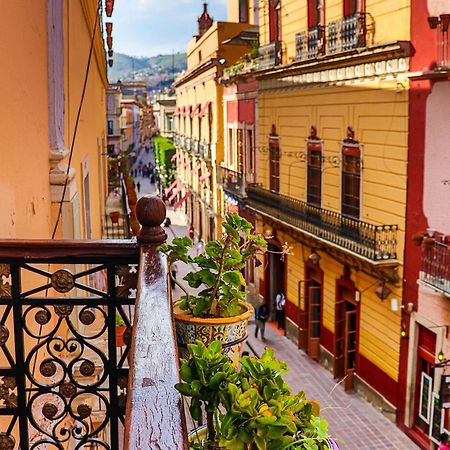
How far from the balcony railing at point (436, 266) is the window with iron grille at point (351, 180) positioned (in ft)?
8.69

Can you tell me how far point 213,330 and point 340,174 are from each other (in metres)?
11.2

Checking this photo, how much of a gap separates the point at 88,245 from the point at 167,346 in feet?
3.14

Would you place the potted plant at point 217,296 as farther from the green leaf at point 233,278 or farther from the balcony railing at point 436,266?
the balcony railing at point 436,266

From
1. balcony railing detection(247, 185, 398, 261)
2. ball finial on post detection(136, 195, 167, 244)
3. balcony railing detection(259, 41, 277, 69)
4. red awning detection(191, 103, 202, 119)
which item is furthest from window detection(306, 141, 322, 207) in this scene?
red awning detection(191, 103, 202, 119)

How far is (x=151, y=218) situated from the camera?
2518 millimetres

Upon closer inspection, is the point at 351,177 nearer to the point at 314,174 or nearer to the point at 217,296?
the point at 314,174

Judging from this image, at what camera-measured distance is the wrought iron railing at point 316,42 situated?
1452 cm

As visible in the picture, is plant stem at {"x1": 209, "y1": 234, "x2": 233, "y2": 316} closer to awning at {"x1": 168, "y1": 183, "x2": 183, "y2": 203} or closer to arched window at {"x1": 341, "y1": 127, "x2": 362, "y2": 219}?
arched window at {"x1": 341, "y1": 127, "x2": 362, "y2": 219}

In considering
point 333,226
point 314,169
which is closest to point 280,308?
point 314,169

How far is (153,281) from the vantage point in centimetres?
231

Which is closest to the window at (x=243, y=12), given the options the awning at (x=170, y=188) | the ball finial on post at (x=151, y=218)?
the awning at (x=170, y=188)

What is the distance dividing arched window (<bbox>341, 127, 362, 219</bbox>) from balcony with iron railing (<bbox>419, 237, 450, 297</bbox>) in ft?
8.68

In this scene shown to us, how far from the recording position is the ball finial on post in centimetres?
251

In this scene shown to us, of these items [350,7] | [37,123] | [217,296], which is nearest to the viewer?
[217,296]
